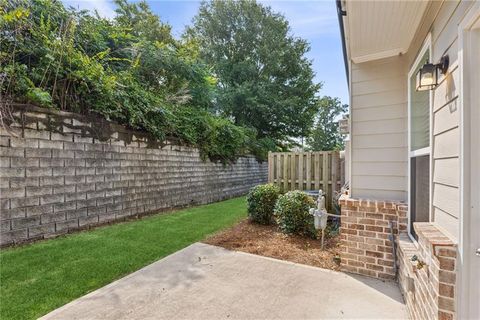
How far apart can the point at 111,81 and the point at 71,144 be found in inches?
60.4

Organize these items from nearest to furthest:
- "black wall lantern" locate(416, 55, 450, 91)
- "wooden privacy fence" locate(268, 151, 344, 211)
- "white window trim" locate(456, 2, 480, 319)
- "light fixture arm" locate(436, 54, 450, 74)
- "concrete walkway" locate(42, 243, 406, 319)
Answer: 1. "white window trim" locate(456, 2, 480, 319)
2. "light fixture arm" locate(436, 54, 450, 74)
3. "black wall lantern" locate(416, 55, 450, 91)
4. "concrete walkway" locate(42, 243, 406, 319)
5. "wooden privacy fence" locate(268, 151, 344, 211)

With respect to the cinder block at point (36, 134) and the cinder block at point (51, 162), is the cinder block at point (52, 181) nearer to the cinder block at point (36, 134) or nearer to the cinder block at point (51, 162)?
the cinder block at point (51, 162)

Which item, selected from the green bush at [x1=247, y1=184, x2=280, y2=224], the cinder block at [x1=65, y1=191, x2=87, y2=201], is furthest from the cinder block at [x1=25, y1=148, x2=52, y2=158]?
the green bush at [x1=247, y1=184, x2=280, y2=224]

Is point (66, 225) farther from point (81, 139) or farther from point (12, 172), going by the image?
point (81, 139)

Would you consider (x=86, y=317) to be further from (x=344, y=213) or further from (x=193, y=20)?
(x=193, y=20)

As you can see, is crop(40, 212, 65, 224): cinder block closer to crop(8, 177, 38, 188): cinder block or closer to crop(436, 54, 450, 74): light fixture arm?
crop(8, 177, 38, 188): cinder block

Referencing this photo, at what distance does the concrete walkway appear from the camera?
2383 millimetres

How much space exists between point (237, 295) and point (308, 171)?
4085mm

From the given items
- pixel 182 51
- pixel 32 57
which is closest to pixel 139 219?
pixel 32 57

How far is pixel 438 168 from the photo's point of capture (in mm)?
1991

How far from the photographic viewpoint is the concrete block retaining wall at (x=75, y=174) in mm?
3840

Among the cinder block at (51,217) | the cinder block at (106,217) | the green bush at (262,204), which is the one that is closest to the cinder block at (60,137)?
the cinder block at (51,217)

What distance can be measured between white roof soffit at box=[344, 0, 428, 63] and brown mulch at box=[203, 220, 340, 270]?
2.75 m

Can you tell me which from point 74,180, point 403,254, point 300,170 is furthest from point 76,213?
point 403,254
